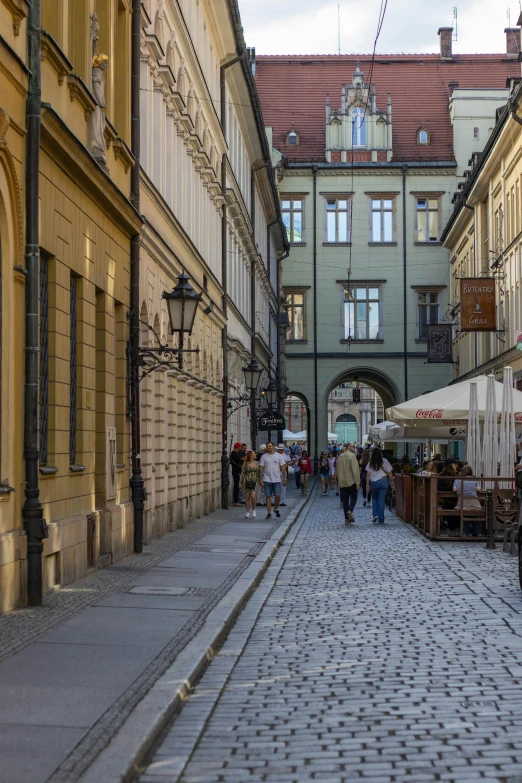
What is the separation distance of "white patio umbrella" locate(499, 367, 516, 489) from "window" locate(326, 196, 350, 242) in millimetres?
43855

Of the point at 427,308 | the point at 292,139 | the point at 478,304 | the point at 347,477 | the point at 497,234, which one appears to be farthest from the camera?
the point at 292,139

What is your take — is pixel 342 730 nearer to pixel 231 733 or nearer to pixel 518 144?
pixel 231 733

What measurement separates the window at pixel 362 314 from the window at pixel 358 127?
7.67 meters

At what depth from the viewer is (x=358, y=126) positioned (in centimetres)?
6606

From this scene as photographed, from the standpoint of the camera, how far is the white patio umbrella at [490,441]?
72.6 feet

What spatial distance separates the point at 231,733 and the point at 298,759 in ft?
2.30

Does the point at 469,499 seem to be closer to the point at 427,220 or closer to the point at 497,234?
the point at 497,234

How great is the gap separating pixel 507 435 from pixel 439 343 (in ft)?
109

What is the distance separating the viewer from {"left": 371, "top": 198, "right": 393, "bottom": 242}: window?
Answer: 2569 inches

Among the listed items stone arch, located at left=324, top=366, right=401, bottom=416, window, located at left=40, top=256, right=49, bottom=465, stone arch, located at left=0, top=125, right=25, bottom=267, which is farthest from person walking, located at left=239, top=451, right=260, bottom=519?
stone arch, located at left=324, top=366, right=401, bottom=416

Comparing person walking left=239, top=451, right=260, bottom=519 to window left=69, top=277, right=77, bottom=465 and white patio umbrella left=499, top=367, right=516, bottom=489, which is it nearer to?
white patio umbrella left=499, top=367, right=516, bottom=489

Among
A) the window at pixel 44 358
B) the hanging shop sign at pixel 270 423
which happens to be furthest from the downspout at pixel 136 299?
the hanging shop sign at pixel 270 423

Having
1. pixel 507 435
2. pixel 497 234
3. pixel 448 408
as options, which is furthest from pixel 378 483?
pixel 497 234

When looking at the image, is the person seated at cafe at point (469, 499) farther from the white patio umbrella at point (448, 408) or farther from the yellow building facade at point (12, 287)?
the yellow building facade at point (12, 287)
